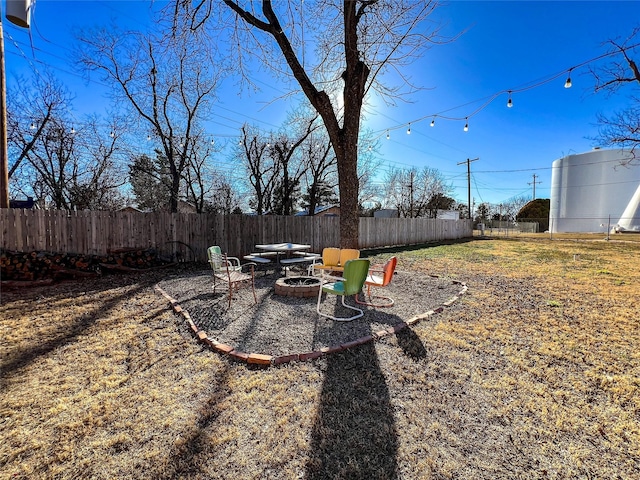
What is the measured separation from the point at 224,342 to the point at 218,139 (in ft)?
40.3

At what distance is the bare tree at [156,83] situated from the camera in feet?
29.7

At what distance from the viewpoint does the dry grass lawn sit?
59.4 inches

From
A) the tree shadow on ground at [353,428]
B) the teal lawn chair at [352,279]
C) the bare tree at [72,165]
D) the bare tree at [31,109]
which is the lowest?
the tree shadow on ground at [353,428]

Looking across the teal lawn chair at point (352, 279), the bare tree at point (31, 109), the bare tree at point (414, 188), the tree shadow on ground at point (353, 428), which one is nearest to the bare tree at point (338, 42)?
the teal lawn chair at point (352, 279)

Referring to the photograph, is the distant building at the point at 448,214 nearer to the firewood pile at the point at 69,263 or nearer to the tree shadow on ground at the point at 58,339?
the firewood pile at the point at 69,263

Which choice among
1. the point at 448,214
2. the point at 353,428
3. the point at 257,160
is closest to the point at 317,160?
the point at 257,160

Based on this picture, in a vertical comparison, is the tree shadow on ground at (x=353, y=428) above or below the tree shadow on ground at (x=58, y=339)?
above

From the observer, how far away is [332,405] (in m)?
1.97

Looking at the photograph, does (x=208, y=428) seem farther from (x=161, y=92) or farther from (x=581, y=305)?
(x=161, y=92)

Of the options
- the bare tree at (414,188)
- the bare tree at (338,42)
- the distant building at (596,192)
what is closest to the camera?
the bare tree at (338,42)

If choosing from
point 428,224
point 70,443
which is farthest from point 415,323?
point 428,224

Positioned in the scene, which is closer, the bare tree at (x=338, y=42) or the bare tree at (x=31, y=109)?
the bare tree at (x=338, y=42)

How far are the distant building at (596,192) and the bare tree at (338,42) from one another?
111 ft

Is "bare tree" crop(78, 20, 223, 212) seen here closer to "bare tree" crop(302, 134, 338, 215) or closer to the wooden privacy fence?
the wooden privacy fence
